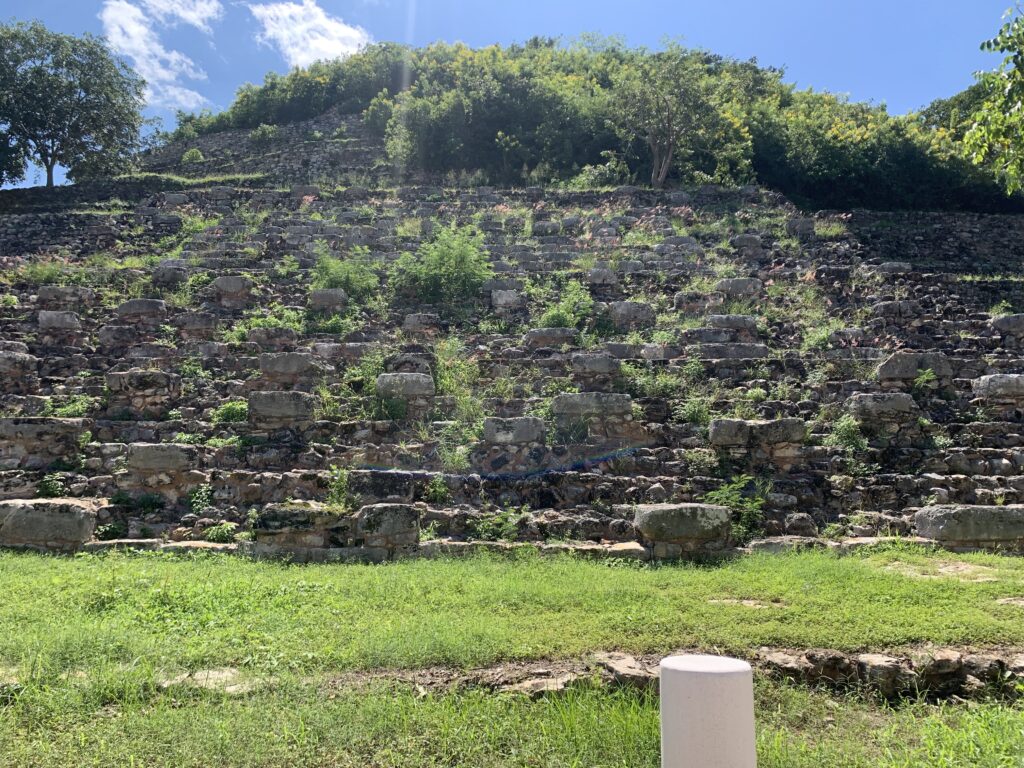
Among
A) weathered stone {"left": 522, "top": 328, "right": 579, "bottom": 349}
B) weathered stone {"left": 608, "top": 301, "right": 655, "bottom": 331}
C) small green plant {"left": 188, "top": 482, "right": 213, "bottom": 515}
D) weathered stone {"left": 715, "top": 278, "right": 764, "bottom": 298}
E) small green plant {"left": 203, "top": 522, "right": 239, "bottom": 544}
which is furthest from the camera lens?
weathered stone {"left": 715, "top": 278, "right": 764, "bottom": 298}

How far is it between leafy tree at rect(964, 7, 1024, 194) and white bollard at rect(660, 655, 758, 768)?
6.97m

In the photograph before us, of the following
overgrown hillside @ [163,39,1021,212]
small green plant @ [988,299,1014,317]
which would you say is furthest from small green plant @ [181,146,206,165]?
small green plant @ [988,299,1014,317]

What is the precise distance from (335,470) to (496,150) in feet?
60.1

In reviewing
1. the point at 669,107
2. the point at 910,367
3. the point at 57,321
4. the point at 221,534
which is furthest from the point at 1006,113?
the point at 669,107

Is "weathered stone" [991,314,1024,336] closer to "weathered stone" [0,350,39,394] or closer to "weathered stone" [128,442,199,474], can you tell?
"weathered stone" [128,442,199,474]

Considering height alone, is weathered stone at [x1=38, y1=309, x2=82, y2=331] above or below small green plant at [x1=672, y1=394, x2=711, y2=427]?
above

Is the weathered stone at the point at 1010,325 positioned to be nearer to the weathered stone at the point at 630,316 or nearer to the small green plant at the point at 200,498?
the weathered stone at the point at 630,316

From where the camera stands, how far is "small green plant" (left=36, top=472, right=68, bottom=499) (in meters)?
7.57

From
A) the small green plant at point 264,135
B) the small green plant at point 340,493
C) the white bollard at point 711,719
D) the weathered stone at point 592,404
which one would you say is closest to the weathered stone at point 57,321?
the small green plant at point 340,493

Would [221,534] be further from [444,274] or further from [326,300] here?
[444,274]

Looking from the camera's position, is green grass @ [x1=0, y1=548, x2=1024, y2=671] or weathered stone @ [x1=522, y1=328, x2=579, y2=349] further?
weathered stone @ [x1=522, y1=328, x2=579, y2=349]

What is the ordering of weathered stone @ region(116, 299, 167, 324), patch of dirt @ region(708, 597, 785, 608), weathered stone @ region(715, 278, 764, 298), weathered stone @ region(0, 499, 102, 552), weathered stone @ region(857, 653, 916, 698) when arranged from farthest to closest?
weathered stone @ region(715, 278, 764, 298), weathered stone @ region(116, 299, 167, 324), weathered stone @ region(0, 499, 102, 552), patch of dirt @ region(708, 597, 785, 608), weathered stone @ region(857, 653, 916, 698)

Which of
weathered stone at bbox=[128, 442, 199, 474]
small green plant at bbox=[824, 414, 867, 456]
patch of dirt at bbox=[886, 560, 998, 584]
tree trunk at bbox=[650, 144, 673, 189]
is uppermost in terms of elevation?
tree trunk at bbox=[650, 144, 673, 189]

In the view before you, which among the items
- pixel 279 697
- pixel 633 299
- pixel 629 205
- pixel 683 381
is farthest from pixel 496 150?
pixel 279 697
